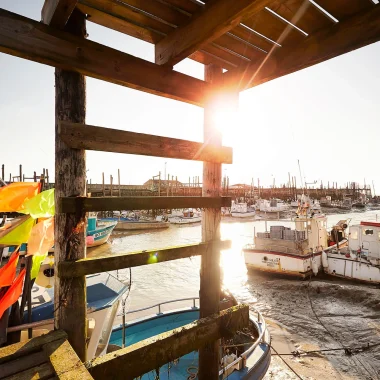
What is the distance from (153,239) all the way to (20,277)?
2551 centimetres

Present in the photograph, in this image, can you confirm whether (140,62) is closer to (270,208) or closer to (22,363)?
(22,363)

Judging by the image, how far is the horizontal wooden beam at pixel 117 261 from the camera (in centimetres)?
213

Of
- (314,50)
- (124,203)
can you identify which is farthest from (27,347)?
(314,50)

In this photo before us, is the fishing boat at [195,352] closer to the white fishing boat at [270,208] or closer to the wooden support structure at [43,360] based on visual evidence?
the wooden support structure at [43,360]

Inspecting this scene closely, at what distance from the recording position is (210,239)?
3.16 metres

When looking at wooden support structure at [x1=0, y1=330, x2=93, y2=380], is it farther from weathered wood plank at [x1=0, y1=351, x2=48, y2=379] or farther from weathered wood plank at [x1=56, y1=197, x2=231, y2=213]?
weathered wood plank at [x1=56, y1=197, x2=231, y2=213]

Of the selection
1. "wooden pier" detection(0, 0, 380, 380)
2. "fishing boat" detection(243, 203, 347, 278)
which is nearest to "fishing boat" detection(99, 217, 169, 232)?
"fishing boat" detection(243, 203, 347, 278)

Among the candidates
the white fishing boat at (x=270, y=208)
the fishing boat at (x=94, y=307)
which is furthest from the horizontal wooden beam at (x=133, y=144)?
the white fishing boat at (x=270, y=208)

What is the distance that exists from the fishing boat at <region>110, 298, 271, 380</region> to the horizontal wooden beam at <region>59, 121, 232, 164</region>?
3800 mm

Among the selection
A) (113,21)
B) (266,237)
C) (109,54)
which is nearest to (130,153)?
(109,54)

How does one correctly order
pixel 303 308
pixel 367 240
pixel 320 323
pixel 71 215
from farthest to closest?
pixel 367 240 < pixel 303 308 < pixel 320 323 < pixel 71 215

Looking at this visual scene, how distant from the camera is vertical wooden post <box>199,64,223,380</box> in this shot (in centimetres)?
302

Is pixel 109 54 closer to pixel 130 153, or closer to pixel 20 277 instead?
pixel 130 153

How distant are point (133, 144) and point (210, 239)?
1.55 meters
